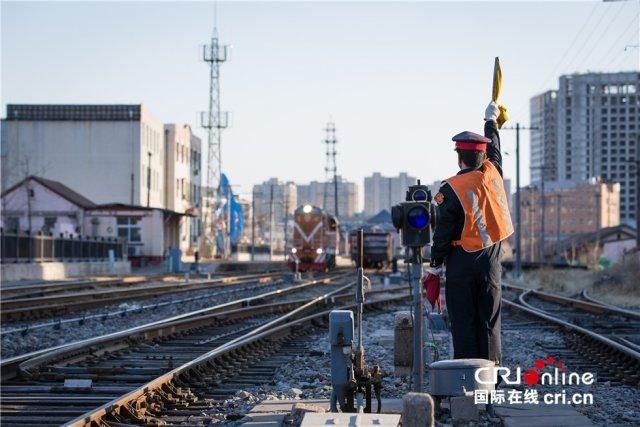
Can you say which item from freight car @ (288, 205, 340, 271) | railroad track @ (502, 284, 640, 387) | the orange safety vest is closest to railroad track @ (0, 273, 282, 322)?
railroad track @ (502, 284, 640, 387)

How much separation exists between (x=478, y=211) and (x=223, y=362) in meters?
5.07

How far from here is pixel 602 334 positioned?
16.6m

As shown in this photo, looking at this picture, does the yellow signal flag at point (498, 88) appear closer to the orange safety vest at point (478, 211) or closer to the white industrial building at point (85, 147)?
the orange safety vest at point (478, 211)

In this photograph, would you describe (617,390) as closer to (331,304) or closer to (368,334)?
(368,334)

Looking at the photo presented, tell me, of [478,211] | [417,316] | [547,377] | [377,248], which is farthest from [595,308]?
[377,248]

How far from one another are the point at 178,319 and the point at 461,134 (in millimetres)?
11519

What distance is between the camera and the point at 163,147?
3888 inches

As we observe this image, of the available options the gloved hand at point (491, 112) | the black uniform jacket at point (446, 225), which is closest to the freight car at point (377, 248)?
the gloved hand at point (491, 112)

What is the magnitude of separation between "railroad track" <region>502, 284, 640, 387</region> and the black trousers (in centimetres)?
293

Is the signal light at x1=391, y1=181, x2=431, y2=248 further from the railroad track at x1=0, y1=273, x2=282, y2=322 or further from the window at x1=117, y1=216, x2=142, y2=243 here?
the window at x1=117, y1=216, x2=142, y2=243

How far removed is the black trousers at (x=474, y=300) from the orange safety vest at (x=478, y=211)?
0.26 ft

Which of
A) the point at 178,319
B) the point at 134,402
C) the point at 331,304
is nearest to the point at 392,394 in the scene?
the point at 134,402

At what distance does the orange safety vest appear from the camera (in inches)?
328

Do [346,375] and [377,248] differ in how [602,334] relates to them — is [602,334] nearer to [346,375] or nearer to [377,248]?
[346,375]
